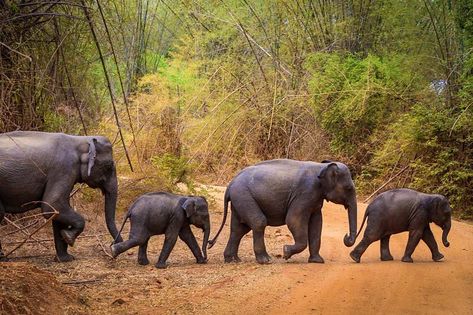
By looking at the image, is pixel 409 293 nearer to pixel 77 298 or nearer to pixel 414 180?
pixel 77 298

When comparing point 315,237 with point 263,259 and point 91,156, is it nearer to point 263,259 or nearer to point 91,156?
point 263,259

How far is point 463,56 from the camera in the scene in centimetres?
1312

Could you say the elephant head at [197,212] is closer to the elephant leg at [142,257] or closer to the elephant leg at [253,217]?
the elephant leg at [253,217]

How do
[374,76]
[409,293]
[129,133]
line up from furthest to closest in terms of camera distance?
[374,76], [129,133], [409,293]

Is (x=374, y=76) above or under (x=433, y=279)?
above

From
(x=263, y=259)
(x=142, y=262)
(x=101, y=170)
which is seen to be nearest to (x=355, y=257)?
(x=263, y=259)

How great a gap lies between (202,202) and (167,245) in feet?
2.22

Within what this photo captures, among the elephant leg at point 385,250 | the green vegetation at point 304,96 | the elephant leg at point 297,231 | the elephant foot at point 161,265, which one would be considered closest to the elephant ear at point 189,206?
the elephant foot at point 161,265

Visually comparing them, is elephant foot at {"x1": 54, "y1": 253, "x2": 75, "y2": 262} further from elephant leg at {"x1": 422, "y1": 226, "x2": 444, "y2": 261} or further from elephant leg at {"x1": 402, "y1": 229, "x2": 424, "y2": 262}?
elephant leg at {"x1": 422, "y1": 226, "x2": 444, "y2": 261}

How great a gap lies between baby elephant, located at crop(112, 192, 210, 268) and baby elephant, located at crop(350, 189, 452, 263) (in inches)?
73.5

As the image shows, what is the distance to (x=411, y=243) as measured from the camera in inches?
331

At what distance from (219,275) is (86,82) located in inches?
213

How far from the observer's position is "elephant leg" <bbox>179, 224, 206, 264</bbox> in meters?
8.30

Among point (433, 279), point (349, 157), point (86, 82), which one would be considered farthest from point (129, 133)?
point (433, 279)
